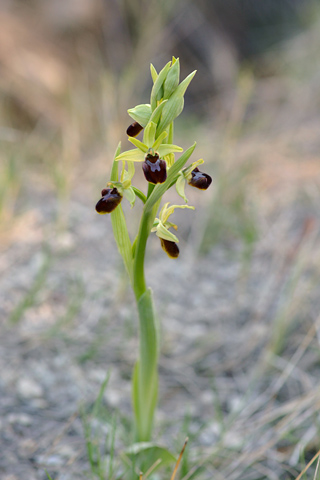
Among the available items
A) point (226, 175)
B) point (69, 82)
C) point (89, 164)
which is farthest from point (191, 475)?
point (69, 82)

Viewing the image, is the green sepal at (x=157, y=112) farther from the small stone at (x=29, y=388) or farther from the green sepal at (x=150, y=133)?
the small stone at (x=29, y=388)

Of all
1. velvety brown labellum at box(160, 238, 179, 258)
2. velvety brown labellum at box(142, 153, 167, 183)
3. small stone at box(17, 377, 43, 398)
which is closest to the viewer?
velvety brown labellum at box(142, 153, 167, 183)

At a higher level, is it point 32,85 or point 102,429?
point 32,85

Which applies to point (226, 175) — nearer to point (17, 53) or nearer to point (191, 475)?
point (191, 475)

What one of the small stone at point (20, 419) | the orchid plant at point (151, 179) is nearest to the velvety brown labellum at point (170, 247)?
the orchid plant at point (151, 179)

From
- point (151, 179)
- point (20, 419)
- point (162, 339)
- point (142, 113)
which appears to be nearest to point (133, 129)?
point (142, 113)

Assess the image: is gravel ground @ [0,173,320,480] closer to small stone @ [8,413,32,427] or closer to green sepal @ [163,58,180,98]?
small stone @ [8,413,32,427]

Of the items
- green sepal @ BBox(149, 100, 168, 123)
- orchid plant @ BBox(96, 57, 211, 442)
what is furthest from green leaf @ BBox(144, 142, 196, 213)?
green sepal @ BBox(149, 100, 168, 123)

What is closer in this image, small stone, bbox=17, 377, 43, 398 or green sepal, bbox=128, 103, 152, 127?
green sepal, bbox=128, 103, 152, 127
